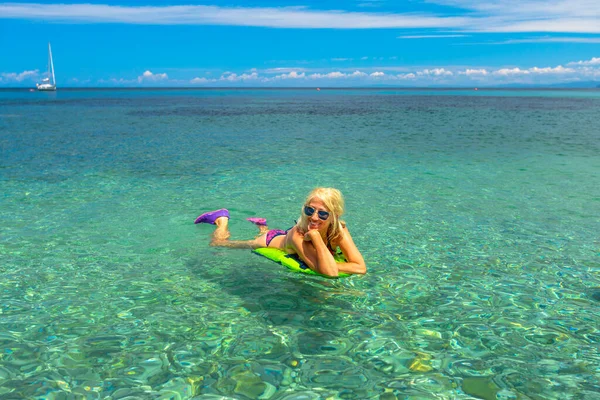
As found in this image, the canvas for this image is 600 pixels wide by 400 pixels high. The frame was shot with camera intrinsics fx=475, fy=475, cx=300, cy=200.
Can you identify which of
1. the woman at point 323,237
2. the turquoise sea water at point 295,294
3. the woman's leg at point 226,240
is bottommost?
the turquoise sea water at point 295,294

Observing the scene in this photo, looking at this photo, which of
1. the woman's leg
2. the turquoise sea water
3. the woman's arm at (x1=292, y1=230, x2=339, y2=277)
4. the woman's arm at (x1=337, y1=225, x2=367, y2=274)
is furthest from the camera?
the woman's leg

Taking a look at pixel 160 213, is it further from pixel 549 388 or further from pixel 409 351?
pixel 549 388

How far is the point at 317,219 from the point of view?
6.18 meters

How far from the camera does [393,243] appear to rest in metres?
8.23

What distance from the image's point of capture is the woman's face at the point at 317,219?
612 centimetres

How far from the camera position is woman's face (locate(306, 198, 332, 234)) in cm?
612

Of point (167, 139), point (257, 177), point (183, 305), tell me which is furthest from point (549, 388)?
point (167, 139)

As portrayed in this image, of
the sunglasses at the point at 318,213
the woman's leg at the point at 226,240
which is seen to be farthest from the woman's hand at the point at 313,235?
the woman's leg at the point at 226,240

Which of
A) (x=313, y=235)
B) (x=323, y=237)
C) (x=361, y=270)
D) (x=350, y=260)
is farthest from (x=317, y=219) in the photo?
(x=361, y=270)

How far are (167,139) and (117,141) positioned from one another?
2.42 meters

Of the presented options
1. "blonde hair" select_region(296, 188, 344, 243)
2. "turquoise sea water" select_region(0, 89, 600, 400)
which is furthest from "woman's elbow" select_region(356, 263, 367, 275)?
"blonde hair" select_region(296, 188, 344, 243)

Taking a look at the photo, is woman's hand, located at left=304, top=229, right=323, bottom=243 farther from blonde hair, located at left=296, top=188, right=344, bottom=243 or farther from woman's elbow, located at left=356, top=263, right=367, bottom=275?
woman's elbow, located at left=356, top=263, right=367, bottom=275

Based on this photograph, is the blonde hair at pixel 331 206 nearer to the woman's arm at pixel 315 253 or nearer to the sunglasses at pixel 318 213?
the sunglasses at pixel 318 213

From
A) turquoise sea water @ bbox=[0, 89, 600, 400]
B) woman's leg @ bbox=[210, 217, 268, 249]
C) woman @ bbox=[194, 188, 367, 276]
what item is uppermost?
woman @ bbox=[194, 188, 367, 276]
